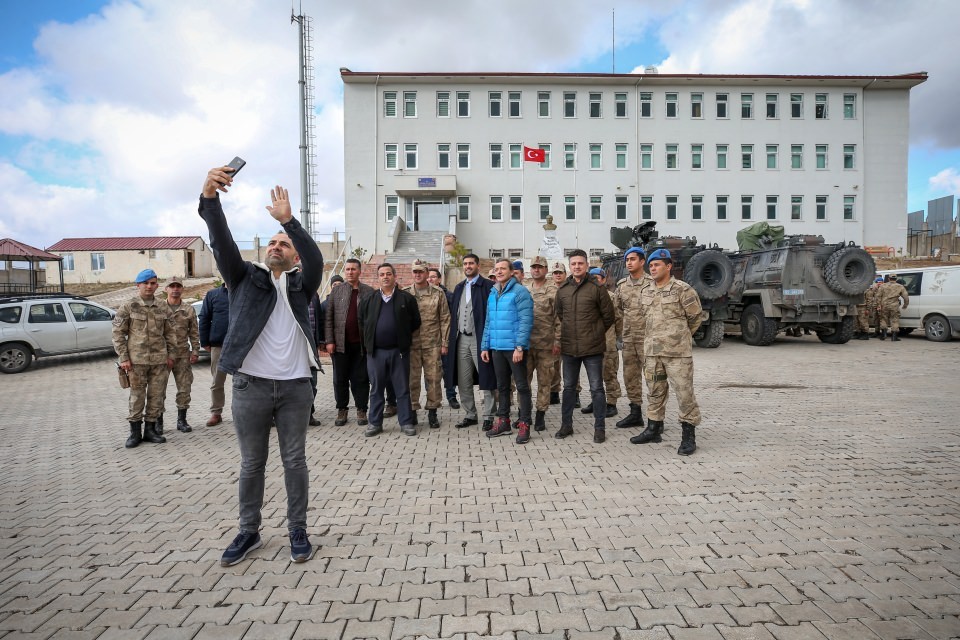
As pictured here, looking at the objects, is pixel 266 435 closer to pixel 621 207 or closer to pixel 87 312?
pixel 87 312

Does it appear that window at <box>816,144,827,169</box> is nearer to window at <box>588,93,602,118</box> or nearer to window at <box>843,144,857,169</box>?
window at <box>843,144,857,169</box>

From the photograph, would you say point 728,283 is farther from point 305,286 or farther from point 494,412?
point 305,286

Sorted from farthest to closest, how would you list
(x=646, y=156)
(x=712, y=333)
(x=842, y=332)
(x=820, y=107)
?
(x=820, y=107) → (x=646, y=156) → (x=842, y=332) → (x=712, y=333)

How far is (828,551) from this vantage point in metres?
3.28

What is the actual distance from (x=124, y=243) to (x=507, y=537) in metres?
43.1

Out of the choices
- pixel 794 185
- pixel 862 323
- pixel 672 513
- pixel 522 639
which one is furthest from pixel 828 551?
pixel 794 185

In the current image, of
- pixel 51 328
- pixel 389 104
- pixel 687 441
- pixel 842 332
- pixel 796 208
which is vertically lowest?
pixel 687 441

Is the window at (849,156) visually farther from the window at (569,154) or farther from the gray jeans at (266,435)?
the gray jeans at (266,435)

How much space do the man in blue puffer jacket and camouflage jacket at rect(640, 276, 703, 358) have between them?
4.28 feet

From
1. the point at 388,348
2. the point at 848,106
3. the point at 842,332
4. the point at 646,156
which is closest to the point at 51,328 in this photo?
the point at 388,348

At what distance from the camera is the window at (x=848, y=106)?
122 ft

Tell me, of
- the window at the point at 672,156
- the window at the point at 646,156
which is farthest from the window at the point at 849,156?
the window at the point at 646,156

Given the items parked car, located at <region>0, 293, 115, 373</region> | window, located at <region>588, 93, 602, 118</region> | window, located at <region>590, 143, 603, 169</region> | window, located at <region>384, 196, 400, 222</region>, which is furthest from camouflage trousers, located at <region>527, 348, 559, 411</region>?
window, located at <region>588, 93, 602, 118</region>

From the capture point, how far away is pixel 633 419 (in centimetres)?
664
